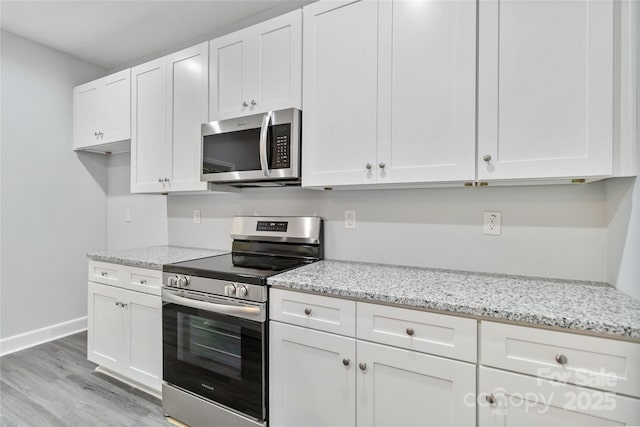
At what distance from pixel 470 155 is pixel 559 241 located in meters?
0.63

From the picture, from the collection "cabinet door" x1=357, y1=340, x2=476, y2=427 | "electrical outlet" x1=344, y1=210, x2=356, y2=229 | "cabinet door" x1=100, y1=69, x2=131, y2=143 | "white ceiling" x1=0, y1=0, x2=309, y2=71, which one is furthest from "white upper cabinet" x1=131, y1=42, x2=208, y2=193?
"cabinet door" x1=357, y1=340, x2=476, y2=427

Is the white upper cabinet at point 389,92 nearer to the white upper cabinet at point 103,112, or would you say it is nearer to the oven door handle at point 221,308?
the oven door handle at point 221,308

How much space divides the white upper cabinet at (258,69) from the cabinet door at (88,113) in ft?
4.82

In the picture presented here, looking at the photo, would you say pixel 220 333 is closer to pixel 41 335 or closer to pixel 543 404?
pixel 543 404

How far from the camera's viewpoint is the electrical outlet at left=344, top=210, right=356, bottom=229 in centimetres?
204

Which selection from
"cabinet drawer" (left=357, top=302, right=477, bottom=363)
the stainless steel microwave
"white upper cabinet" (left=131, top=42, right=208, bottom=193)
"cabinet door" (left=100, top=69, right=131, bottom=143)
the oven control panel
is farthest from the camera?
"cabinet door" (left=100, top=69, right=131, bottom=143)

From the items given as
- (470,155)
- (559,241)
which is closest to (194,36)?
(470,155)

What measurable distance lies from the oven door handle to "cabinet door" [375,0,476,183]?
3.06 feet

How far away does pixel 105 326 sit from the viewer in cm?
230

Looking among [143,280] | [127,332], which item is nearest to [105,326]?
[127,332]

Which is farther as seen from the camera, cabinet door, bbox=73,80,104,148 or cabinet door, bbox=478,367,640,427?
cabinet door, bbox=73,80,104,148

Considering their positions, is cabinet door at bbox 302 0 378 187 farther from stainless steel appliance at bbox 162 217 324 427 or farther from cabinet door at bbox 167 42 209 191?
cabinet door at bbox 167 42 209 191

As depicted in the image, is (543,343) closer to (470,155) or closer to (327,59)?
(470,155)

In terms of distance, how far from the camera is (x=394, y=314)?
128 centimetres
